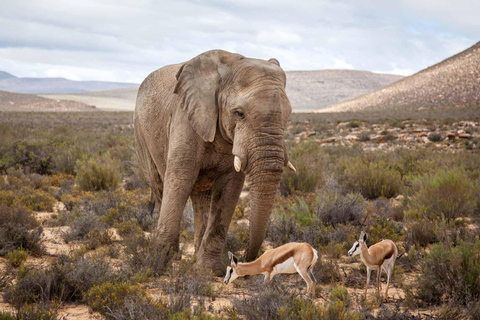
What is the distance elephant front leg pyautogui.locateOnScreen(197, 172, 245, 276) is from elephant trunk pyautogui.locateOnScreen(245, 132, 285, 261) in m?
1.15

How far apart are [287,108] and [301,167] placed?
6433 millimetres

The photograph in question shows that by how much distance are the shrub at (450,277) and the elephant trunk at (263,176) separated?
1.76 meters

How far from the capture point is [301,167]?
431 inches

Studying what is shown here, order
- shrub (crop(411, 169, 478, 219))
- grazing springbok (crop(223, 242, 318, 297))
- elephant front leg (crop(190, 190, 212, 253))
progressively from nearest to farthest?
grazing springbok (crop(223, 242, 318, 297)) < elephant front leg (crop(190, 190, 212, 253)) < shrub (crop(411, 169, 478, 219))

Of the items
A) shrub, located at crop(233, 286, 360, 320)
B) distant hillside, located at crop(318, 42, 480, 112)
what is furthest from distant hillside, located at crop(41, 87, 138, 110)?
shrub, located at crop(233, 286, 360, 320)

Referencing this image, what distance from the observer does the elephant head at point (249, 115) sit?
4465 millimetres

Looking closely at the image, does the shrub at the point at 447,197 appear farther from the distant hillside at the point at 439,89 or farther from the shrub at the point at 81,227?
the distant hillside at the point at 439,89

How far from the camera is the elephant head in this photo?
4465mm

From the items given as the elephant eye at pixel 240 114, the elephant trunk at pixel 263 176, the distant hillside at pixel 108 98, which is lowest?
the elephant trunk at pixel 263 176

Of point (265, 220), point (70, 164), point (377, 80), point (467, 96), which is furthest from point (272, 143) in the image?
point (377, 80)

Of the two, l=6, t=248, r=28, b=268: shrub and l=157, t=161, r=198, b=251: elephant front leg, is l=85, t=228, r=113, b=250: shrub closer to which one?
l=6, t=248, r=28, b=268: shrub

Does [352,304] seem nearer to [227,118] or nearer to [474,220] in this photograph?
[227,118]

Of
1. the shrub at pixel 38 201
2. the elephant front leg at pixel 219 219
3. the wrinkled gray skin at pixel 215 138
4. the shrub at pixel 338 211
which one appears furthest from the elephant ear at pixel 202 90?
the shrub at pixel 38 201

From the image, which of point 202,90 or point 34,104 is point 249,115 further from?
point 34,104
